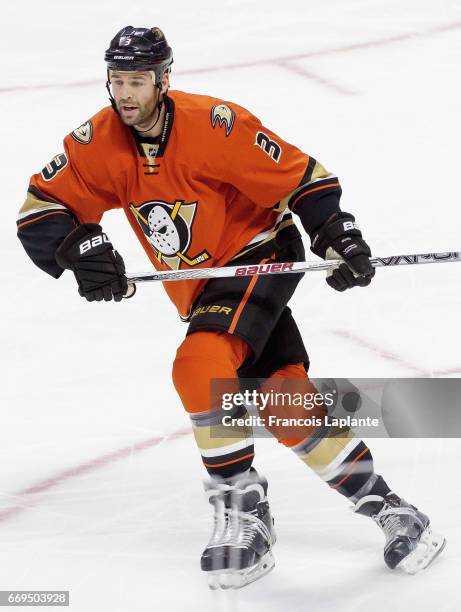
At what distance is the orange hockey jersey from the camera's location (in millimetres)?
2672

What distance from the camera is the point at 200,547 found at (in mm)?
2777

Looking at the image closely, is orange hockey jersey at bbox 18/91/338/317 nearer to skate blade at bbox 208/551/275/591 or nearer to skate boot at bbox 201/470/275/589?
skate boot at bbox 201/470/275/589

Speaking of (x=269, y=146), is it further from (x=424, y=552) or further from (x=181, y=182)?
(x=424, y=552)

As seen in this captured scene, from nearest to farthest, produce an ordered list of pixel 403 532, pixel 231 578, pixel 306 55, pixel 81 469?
pixel 231 578 → pixel 403 532 → pixel 81 469 → pixel 306 55

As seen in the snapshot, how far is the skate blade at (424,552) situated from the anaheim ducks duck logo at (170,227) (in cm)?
78

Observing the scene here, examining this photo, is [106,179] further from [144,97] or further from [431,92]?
[431,92]

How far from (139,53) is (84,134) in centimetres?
23

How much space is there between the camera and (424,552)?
2641 millimetres

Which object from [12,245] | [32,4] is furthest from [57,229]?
[32,4]

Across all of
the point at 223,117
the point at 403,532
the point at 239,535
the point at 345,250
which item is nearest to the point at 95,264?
the point at 223,117

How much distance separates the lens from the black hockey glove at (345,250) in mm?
2633

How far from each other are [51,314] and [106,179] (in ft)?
3.86

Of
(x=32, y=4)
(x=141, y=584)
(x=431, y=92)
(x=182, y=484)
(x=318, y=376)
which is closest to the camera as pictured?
(x=141, y=584)

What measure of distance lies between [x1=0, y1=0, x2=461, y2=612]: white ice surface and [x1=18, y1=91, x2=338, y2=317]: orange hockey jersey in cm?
59
